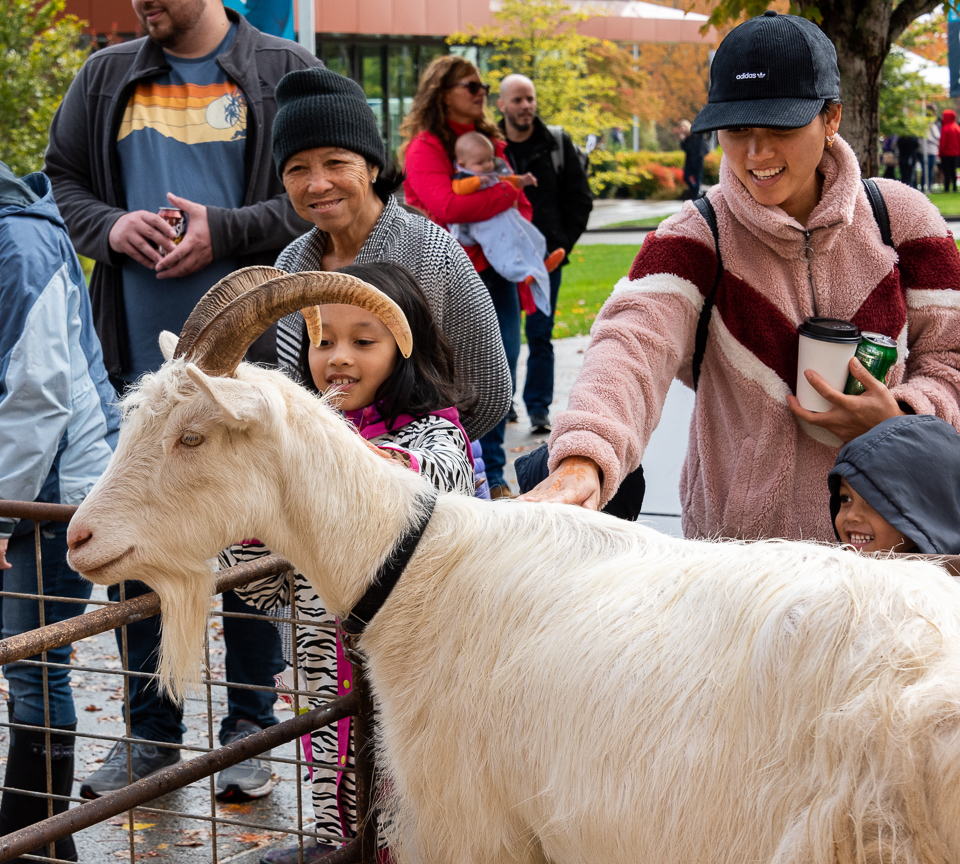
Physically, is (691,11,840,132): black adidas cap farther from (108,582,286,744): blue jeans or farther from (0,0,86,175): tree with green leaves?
(0,0,86,175): tree with green leaves

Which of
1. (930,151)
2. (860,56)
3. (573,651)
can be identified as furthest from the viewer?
(930,151)

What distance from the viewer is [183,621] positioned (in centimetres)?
233

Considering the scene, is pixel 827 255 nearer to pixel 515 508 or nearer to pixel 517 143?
pixel 515 508

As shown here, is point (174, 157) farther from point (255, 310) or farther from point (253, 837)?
point (253, 837)

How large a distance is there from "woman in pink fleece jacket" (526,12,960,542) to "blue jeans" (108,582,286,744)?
6.16 ft

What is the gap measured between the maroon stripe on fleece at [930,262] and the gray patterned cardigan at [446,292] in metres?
1.28

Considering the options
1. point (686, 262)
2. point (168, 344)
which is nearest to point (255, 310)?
point (168, 344)

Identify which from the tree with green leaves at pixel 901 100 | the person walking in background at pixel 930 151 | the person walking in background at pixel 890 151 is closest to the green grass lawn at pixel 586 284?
the person walking in background at pixel 890 151

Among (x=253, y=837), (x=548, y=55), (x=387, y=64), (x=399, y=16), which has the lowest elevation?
(x=253, y=837)

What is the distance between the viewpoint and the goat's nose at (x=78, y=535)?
219 cm

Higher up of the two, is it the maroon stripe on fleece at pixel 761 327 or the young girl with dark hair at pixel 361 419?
the maroon stripe on fleece at pixel 761 327

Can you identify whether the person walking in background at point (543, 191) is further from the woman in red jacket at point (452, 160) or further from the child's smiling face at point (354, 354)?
the child's smiling face at point (354, 354)

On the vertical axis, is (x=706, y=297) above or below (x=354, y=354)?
above

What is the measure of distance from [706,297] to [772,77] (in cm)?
57
